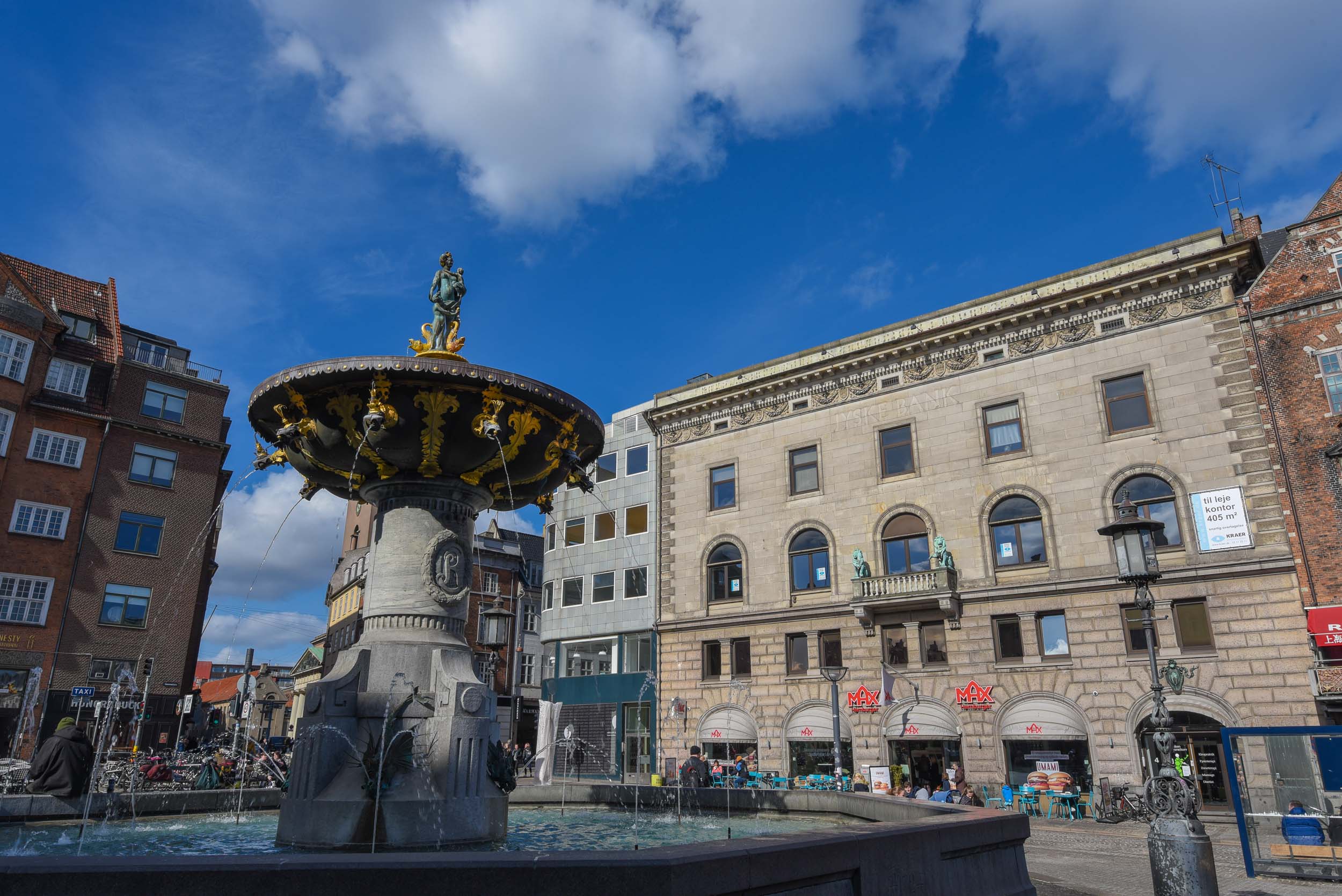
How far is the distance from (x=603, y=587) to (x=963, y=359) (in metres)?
21.4

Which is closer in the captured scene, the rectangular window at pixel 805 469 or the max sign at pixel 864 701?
the max sign at pixel 864 701

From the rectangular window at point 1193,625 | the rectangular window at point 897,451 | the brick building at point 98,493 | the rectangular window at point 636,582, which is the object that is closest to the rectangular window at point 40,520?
the brick building at point 98,493

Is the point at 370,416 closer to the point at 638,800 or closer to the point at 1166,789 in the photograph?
the point at 638,800

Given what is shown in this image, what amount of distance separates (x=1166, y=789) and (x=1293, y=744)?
6.75 meters

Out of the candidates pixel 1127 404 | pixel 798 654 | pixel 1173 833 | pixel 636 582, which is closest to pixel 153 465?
pixel 636 582

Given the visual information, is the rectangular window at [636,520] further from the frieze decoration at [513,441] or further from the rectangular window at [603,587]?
Answer: the frieze decoration at [513,441]

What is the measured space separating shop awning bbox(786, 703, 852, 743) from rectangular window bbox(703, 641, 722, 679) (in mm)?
4419

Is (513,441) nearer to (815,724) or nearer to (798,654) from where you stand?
(815,724)

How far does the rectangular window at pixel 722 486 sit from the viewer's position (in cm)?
3847

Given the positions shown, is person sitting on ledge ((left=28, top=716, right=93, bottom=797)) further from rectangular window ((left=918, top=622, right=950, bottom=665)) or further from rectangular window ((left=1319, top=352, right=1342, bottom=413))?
rectangular window ((left=1319, top=352, right=1342, bottom=413))

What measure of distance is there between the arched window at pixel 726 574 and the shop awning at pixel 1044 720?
39.9 feet

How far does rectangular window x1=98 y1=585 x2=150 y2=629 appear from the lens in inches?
1417

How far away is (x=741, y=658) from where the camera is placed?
35.9 metres

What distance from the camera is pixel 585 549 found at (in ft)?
147
